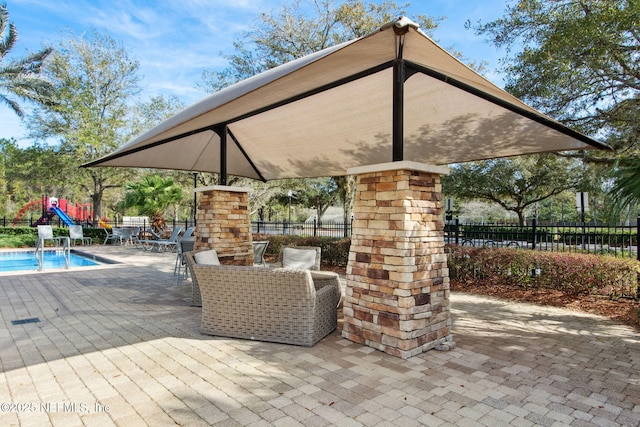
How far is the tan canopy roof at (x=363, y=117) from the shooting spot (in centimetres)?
318

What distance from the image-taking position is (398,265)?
125 inches

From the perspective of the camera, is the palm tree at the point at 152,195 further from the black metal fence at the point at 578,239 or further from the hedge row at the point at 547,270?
the hedge row at the point at 547,270

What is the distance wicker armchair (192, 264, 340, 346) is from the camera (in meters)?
3.31

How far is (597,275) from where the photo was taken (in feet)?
17.5

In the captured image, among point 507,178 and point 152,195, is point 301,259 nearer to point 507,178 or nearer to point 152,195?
point 152,195

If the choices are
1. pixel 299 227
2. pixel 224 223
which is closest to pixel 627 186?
pixel 224 223

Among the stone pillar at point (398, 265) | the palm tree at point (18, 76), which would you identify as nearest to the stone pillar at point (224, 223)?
A: the stone pillar at point (398, 265)

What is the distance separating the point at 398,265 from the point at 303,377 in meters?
1.21

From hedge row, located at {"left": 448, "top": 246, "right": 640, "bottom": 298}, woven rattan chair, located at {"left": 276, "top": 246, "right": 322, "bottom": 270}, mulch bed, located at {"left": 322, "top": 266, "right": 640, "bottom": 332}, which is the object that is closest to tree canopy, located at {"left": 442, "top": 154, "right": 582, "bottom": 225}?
hedge row, located at {"left": 448, "top": 246, "right": 640, "bottom": 298}

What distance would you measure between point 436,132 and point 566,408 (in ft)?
11.8

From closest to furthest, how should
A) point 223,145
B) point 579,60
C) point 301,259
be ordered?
point 579,60, point 301,259, point 223,145

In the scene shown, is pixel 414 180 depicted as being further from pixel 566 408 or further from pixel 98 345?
pixel 98 345

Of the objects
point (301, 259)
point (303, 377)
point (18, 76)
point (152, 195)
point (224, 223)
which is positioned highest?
point (18, 76)

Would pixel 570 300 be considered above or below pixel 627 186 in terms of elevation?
below
